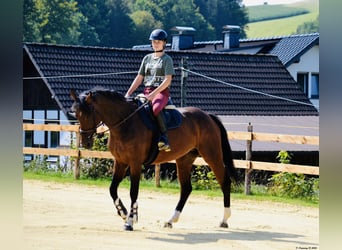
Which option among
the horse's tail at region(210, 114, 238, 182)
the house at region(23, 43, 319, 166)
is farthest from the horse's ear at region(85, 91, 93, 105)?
the house at region(23, 43, 319, 166)

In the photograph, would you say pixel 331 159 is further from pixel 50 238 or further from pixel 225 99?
pixel 225 99

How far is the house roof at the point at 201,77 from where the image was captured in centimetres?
2605

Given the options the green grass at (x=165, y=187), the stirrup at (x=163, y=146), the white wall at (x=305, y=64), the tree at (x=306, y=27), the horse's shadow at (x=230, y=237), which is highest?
the tree at (x=306, y=27)

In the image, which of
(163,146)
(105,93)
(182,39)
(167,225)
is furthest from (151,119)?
(182,39)

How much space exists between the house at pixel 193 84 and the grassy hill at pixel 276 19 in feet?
70.5

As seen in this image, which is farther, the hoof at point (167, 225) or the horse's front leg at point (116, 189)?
the hoof at point (167, 225)

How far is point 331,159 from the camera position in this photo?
4.33ft

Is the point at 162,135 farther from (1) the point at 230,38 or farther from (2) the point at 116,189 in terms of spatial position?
(1) the point at 230,38

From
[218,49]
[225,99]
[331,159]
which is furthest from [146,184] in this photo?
[218,49]

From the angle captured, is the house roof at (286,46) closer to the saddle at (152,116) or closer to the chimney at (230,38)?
the chimney at (230,38)

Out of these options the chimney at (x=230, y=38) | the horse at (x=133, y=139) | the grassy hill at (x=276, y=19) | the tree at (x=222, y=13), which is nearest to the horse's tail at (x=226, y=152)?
the horse at (x=133, y=139)

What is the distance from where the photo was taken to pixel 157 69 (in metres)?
7.29

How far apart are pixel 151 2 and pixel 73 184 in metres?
52.3

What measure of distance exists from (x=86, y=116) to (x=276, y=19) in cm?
5727
